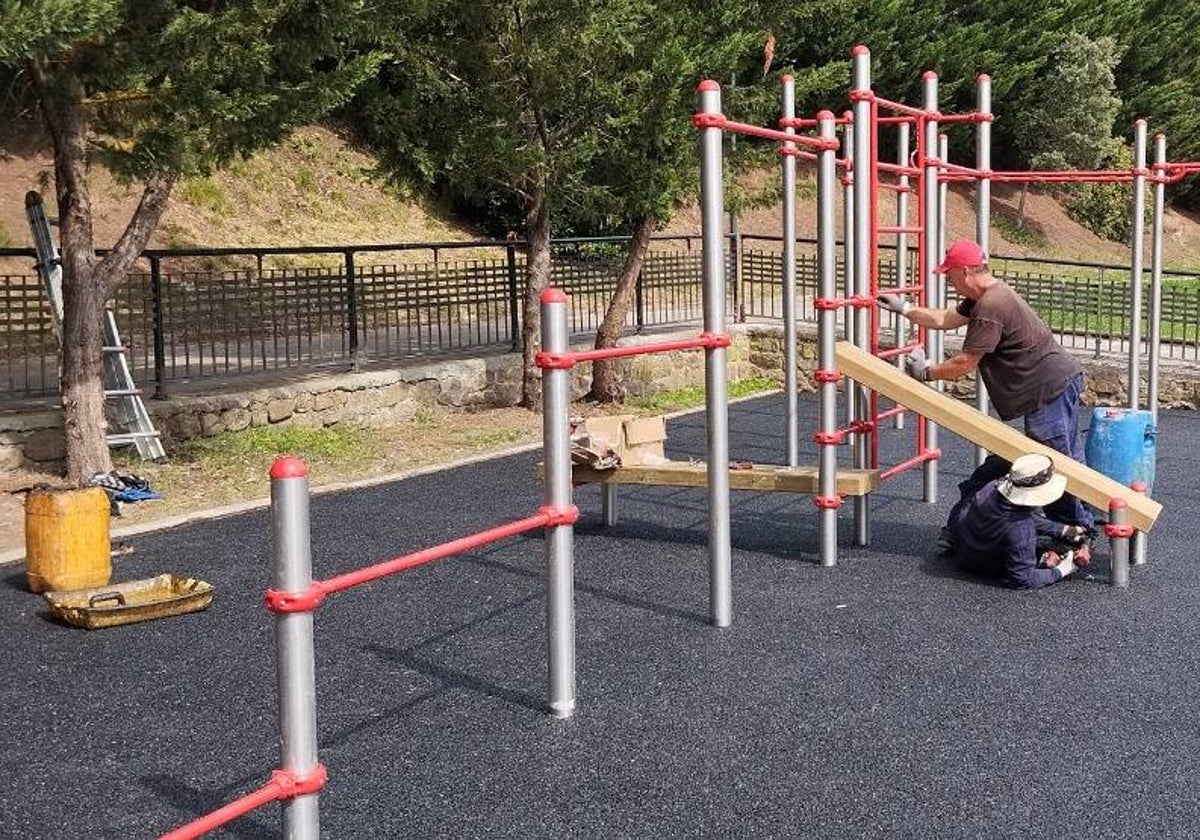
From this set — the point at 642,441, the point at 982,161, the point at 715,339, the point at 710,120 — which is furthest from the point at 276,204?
the point at 715,339

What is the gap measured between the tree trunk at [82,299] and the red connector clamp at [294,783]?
6005 millimetres

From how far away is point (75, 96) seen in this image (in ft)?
26.6

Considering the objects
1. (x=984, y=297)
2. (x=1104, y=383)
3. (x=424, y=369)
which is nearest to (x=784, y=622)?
(x=984, y=297)

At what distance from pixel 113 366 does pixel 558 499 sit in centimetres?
626

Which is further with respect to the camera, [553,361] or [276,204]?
[276,204]

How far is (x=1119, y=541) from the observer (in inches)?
253

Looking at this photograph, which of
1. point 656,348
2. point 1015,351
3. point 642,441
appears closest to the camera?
point 656,348

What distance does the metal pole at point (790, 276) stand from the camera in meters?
7.35

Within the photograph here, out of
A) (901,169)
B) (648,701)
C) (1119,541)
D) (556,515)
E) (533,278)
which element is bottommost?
(648,701)

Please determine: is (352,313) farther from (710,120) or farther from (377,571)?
(377,571)

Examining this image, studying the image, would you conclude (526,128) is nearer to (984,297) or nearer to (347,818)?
(984,297)

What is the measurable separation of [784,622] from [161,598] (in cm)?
287

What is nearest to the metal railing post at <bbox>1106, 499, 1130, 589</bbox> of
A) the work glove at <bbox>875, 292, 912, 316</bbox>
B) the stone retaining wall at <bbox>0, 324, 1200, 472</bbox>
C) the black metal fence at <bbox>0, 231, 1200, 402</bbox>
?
the work glove at <bbox>875, 292, 912, 316</bbox>

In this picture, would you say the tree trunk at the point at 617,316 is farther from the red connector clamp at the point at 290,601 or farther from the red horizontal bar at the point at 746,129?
the red connector clamp at the point at 290,601
